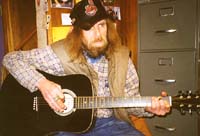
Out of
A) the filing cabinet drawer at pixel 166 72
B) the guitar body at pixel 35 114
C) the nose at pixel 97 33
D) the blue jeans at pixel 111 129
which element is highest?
the nose at pixel 97 33

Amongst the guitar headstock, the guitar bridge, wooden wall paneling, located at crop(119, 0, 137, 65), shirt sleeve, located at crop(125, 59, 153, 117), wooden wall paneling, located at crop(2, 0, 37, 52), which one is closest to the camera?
the guitar headstock

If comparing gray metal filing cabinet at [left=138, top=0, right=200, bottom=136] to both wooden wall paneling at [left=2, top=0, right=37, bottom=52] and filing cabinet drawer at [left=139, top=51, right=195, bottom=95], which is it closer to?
filing cabinet drawer at [left=139, top=51, right=195, bottom=95]

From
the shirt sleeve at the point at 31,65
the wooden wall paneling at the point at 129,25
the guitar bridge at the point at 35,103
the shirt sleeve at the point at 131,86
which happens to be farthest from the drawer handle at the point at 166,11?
the guitar bridge at the point at 35,103

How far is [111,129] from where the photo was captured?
4.20 ft

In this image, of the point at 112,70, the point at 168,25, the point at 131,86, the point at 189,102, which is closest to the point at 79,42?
the point at 112,70

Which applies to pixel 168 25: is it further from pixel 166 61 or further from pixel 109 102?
pixel 109 102

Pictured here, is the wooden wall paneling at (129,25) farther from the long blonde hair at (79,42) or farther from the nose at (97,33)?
the nose at (97,33)

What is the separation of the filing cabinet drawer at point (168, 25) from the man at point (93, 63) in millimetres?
188

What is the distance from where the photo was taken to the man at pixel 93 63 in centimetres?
132

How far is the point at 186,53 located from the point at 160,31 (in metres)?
0.17

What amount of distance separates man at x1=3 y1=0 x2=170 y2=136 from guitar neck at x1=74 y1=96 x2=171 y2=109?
90 mm

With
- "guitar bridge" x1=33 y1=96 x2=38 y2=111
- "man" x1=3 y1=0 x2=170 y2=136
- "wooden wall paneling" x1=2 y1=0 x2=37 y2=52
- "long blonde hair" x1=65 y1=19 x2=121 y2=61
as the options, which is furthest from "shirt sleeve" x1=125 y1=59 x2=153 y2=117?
"wooden wall paneling" x1=2 y1=0 x2=37 y2=52

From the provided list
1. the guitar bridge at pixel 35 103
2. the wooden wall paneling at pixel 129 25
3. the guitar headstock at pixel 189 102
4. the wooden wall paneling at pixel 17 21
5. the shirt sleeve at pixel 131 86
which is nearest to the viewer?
the guitar headstock at pixel 189 102

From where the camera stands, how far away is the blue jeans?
A: 1.24 meters
